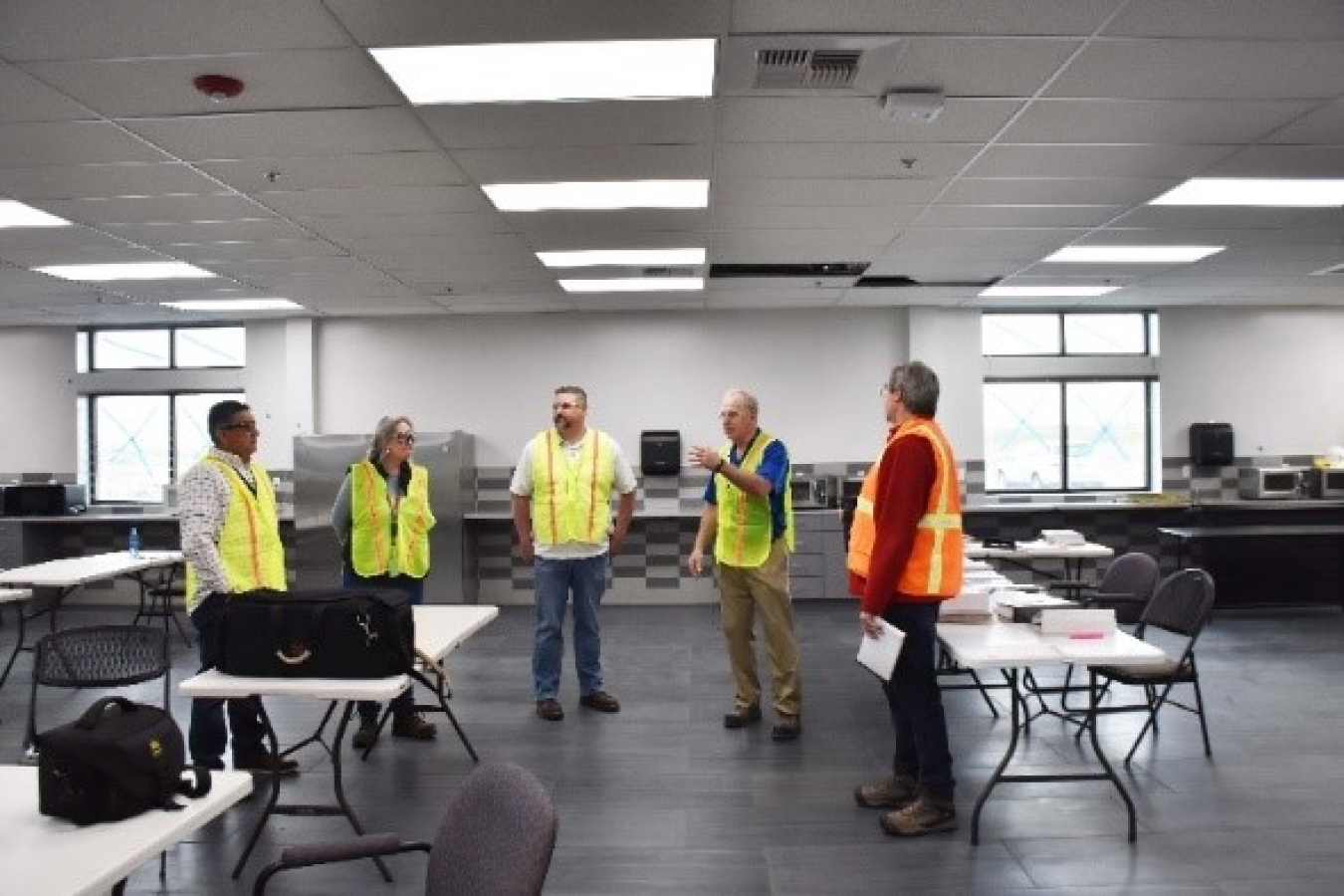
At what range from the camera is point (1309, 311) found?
373 inches

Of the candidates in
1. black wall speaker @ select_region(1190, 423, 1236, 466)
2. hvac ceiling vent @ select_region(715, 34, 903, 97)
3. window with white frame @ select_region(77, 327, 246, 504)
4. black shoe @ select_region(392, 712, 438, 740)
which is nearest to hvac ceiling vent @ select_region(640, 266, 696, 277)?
hvac ceiling vent @ select_region(715, 34, 903, 97)

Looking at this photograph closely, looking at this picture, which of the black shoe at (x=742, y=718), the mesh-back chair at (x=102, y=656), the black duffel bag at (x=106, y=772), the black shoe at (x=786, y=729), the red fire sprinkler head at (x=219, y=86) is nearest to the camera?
the black duffel bag at (x=106, y=772)

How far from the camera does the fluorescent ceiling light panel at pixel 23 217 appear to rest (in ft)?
16.6

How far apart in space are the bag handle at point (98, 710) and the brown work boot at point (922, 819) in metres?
2.50

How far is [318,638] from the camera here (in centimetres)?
298

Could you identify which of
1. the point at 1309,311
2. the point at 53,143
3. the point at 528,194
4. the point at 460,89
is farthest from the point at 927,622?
the point at 1309,311

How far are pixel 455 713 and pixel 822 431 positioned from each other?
5.22m

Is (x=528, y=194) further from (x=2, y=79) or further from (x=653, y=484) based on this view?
(x=653, y=484)

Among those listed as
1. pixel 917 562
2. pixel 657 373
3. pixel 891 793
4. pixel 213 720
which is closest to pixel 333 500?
pixel 657 373

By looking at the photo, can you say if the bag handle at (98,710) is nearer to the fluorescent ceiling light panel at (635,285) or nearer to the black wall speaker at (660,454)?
the fluorescent ceiling light panel at (635,285)

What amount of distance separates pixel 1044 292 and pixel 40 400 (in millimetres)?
9683

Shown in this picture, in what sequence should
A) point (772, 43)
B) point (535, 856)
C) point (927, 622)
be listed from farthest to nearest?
point (927, 622)
point (772, 43)
point (535, 856)

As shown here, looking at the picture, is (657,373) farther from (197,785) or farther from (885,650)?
(197,785)

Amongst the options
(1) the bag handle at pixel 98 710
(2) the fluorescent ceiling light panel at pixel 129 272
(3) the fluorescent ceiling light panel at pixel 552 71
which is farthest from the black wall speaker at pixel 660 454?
(1) the bag handle at pixel 98 710
